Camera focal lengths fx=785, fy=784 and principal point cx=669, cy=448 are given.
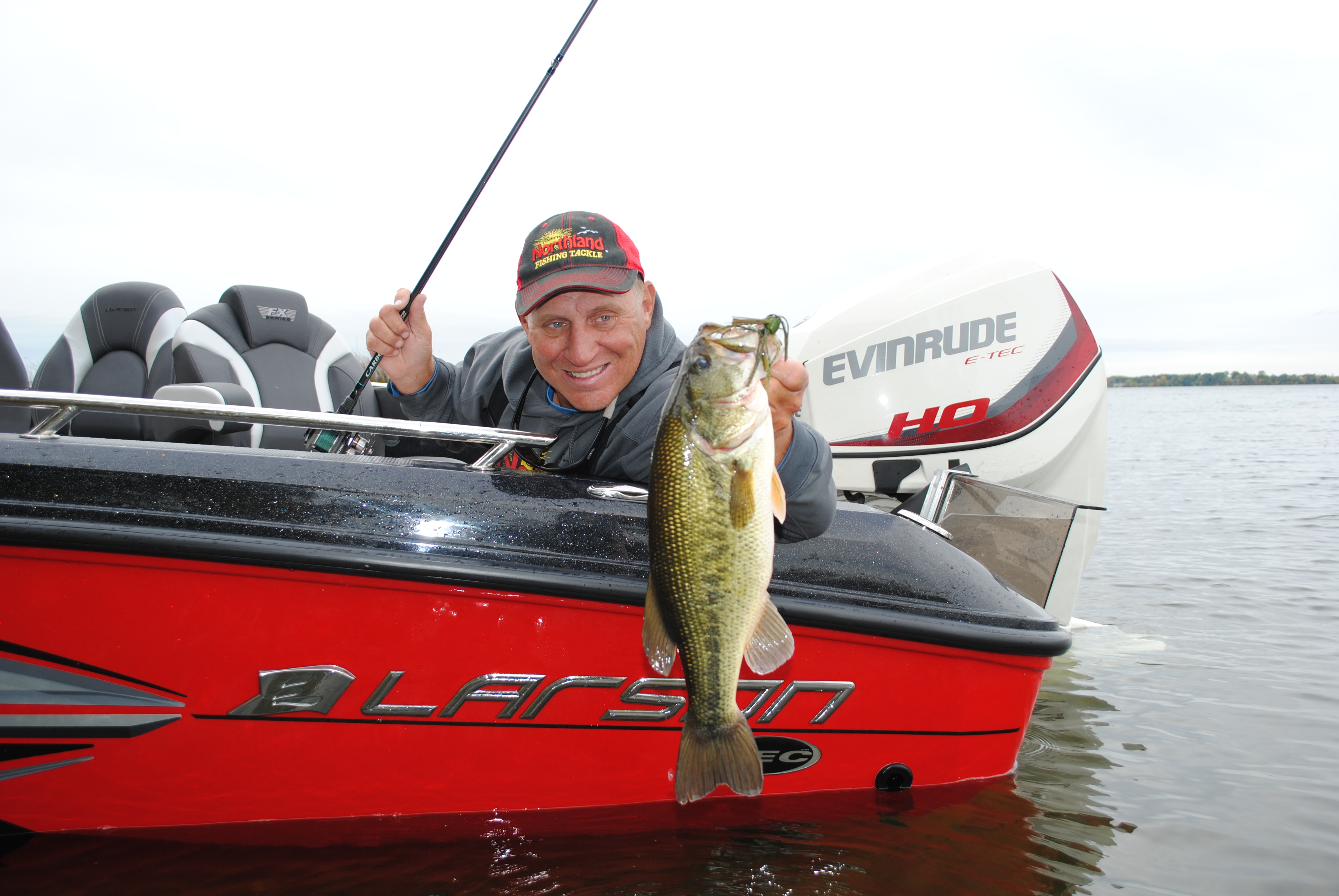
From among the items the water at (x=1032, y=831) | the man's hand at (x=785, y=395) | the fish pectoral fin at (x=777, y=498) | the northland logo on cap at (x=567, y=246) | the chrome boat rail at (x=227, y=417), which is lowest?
the water at (x=1032, y=831)

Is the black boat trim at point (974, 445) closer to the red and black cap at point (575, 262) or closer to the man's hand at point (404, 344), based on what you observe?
the red and black cap at point (575, 262)

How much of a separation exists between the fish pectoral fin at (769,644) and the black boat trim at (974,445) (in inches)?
100

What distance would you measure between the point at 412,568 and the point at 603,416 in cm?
84

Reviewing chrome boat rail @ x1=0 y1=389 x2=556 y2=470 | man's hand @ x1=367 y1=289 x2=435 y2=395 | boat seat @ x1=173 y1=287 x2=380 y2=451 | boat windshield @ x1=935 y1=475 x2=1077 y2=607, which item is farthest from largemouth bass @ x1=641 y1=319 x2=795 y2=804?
boat seat @ x1=173 y1=287 x2=380 y2=451

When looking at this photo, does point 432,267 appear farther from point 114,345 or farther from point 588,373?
point 114,345

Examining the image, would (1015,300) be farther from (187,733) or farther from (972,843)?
(187,733)

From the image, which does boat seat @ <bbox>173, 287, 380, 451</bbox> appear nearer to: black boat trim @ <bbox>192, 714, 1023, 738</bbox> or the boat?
the boat

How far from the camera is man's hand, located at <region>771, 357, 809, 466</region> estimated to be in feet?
5.74

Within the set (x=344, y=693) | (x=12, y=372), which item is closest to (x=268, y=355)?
(x=12, y=372)

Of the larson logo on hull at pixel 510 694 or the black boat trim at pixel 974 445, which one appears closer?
the larson logo on hull at pixel 510 694

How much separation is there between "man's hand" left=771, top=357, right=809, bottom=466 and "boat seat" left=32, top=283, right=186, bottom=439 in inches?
183

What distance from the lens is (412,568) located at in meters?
2.04

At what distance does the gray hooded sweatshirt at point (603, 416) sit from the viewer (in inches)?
84.8

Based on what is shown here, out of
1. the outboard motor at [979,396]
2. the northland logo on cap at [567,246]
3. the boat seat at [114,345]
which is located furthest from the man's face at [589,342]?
the boat seat at [114,345]
